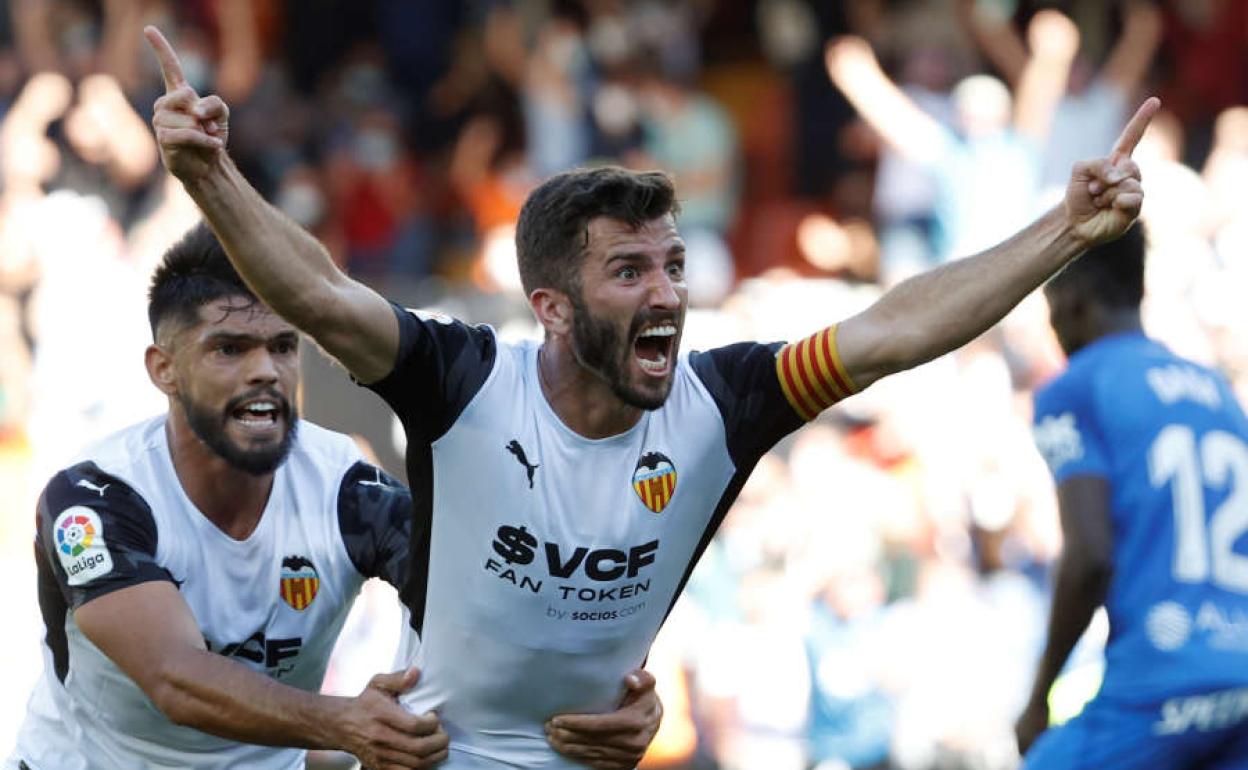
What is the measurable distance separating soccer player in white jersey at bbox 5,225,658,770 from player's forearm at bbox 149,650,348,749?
0.06 m

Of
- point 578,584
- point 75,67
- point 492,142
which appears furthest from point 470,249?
point 578,584

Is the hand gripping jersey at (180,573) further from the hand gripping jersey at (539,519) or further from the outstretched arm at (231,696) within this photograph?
the hand gripping jersey at (539,519)

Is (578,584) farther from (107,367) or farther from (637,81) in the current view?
(637,81)

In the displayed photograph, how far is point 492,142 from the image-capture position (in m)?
16.1

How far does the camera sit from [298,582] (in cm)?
626

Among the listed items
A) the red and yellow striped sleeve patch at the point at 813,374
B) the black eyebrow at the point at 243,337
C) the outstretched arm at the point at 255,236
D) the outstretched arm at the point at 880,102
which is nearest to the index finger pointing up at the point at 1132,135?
the red and yellow striped sleeve patch at the point at 813,374

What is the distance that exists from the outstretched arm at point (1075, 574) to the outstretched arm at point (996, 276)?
1423 mm

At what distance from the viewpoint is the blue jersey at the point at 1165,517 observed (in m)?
6.64

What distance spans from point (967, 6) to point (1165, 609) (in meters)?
10.6

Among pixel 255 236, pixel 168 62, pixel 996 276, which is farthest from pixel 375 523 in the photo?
pixel 996 276

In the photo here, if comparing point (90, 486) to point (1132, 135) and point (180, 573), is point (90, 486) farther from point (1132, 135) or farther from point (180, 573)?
point (1132, 135)

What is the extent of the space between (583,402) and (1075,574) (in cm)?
183

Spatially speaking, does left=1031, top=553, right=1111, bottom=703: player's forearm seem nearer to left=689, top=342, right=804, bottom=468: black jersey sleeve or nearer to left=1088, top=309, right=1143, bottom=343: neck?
left=1088, top=309, right=1143, bottom=343: neck

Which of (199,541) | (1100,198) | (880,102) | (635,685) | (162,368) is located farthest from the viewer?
(880,102)
